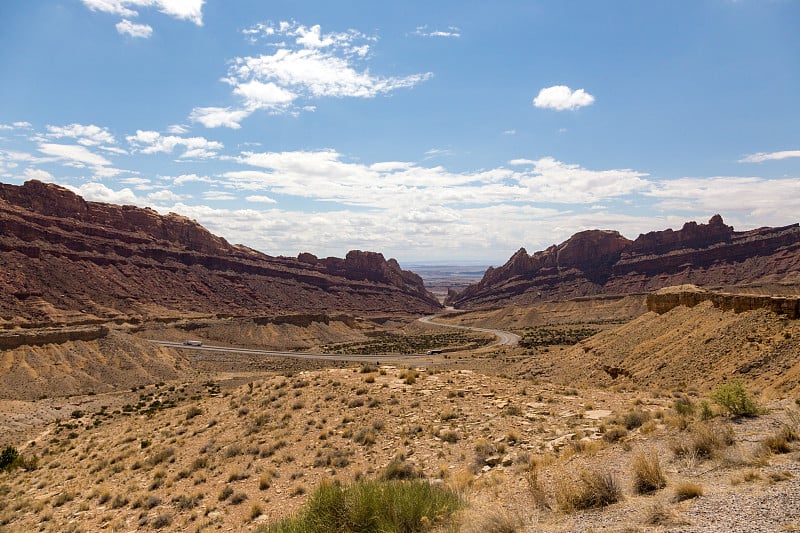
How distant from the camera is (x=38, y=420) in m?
33.7

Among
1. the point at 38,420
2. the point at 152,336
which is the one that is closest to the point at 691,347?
the point at 38,420

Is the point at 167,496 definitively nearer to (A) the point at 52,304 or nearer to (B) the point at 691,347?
(B) the point at 691,347

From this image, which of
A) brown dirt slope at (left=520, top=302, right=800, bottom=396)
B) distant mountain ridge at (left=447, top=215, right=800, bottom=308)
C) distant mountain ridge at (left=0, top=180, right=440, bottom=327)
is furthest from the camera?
distant mountain ridge at (left=447, top=215, right=800, bottom=308)

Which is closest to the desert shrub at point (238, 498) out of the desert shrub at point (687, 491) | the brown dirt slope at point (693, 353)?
the desert shrub at point (687, 491)

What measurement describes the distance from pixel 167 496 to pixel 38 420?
27.8m

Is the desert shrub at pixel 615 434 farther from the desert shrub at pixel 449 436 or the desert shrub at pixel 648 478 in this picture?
the desert shrub at pixel 449 436

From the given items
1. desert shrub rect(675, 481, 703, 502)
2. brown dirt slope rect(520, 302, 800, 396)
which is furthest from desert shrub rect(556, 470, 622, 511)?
brown dirt slope rect(520, 302, 800, 396)

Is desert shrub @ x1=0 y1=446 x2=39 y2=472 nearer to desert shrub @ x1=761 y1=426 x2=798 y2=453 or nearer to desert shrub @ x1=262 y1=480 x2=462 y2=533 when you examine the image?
desert shrub @ x1=262 y1=480 x2=462 y2=533

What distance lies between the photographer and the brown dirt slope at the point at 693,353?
751 inches

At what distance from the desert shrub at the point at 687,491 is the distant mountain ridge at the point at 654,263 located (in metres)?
133

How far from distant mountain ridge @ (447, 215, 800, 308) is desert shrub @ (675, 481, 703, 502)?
133 metres

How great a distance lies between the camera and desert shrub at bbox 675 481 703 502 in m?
7.52

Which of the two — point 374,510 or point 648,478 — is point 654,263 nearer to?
point 648,478

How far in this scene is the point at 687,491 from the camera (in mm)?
7594
